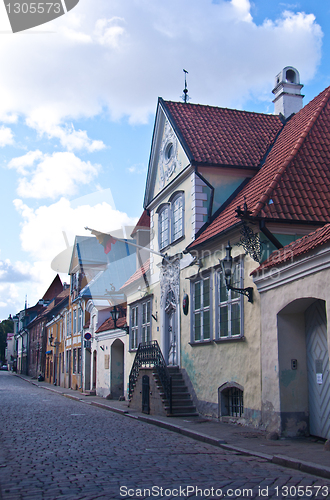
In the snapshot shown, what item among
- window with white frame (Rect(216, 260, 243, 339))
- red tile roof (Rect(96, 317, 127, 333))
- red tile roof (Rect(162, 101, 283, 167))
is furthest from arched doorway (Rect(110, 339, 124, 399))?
window with white frame (Rect(216, 260, 243, 339))

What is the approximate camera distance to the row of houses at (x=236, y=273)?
10.4m

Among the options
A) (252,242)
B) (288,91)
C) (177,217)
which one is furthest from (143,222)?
(252,242)

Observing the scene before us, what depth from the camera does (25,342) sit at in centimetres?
7462

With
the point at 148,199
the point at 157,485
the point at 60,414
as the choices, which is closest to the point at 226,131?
the point at 148,199

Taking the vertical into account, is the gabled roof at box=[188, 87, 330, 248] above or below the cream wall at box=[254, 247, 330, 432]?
above

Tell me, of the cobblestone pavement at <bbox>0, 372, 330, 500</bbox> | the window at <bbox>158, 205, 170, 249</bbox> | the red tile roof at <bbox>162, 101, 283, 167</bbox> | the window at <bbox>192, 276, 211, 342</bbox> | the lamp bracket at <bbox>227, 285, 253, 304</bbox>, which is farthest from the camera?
the window at <bbox>158, 205, 170, 249</bbox>

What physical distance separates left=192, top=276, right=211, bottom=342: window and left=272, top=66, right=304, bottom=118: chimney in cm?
786

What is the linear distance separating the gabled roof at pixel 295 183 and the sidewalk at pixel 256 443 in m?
4.59

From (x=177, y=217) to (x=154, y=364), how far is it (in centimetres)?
497

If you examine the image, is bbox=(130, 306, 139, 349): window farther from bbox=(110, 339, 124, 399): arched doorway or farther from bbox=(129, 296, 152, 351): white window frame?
bbox=(110, 339, 124, 399): arched doorway

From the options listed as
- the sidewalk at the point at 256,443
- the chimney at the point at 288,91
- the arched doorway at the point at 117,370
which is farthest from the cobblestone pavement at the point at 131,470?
the arched doorway at the point at 117,370

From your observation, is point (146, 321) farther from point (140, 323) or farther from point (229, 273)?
point (229, 273)

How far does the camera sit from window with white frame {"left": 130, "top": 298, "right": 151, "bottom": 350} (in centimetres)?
2103

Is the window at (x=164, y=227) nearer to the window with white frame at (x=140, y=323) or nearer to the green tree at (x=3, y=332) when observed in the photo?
the window with white frame at (x=140, y=323)
